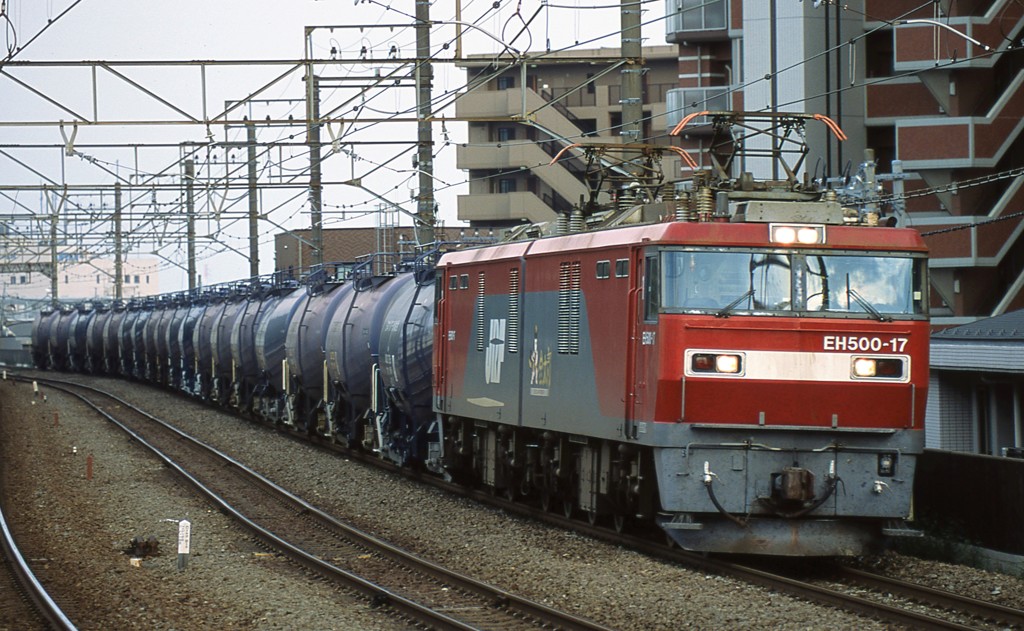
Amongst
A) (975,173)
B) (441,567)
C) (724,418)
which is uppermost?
(975,173)

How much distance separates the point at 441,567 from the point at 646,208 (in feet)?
14.5

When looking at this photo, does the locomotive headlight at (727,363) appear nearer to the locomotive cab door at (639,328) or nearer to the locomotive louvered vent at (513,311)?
the locomotive cab door at (639,328)

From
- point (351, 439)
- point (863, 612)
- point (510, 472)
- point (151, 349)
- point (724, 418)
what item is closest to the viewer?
point (863, 612)

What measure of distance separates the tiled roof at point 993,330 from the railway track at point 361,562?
29.1ft

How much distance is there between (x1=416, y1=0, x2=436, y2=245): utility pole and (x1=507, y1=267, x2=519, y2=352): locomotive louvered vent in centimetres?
998

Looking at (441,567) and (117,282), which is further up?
(117,282)

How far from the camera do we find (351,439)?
29984 millimetres

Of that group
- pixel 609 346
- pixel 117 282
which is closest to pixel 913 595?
pixel 609 346

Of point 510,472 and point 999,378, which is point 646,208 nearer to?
point 510,472

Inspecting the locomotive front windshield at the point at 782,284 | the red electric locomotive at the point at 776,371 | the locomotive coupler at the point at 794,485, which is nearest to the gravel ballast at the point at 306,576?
the red electric locomotive at the point at 776,371

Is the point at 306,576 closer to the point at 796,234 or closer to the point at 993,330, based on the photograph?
the point at 796,234

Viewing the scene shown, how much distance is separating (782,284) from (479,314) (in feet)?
22.3

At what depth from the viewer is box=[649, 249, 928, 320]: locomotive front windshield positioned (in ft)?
46.9

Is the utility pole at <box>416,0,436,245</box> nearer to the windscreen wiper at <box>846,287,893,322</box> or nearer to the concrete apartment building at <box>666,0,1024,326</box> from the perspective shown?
the concrete apartment building at <box>666,0,1024,326</box>
